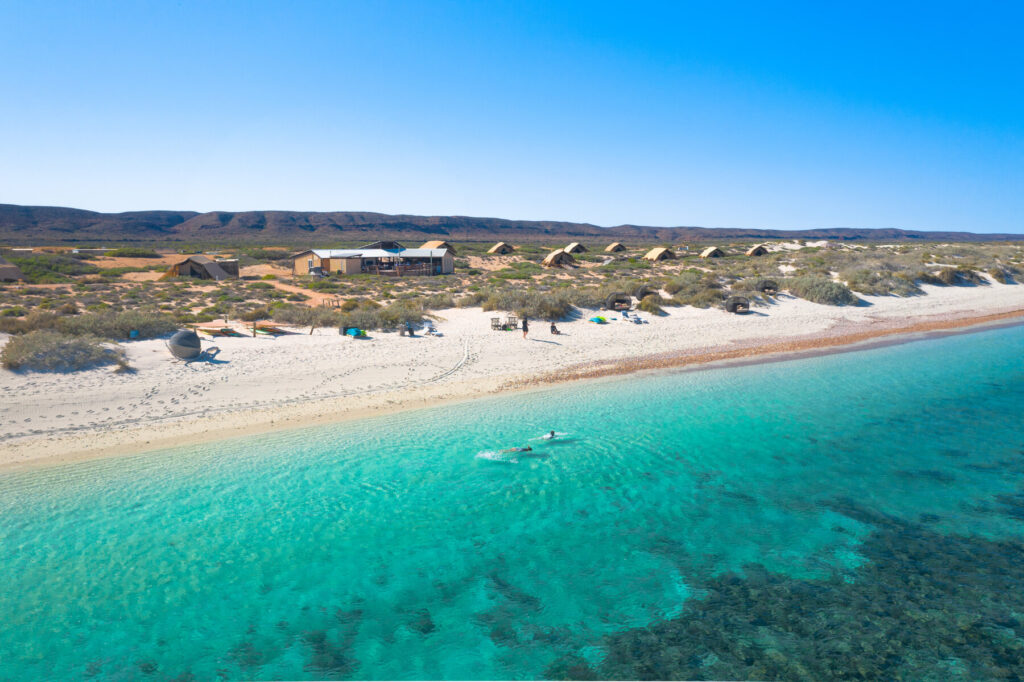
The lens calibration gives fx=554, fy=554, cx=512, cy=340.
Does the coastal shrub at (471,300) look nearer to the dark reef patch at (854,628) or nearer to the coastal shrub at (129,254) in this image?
the dark reef patch at (854,628)

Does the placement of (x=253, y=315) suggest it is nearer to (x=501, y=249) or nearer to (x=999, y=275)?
(x=501, y=249)

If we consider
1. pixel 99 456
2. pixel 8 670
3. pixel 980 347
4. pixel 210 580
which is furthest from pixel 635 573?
pixel 980 347

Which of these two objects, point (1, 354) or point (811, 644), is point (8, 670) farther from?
point (1, 354)

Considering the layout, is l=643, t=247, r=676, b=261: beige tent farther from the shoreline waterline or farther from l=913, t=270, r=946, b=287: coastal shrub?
the shoreline waterline

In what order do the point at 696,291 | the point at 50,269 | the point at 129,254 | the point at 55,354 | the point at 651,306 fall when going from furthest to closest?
the point at 129,254
the point at 50,269
the point at 696,291
the point at 651,306
the point at 55,354

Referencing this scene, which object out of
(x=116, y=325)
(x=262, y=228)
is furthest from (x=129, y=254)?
(x=262, y=228)

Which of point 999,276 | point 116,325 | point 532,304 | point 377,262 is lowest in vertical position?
point 116,325
